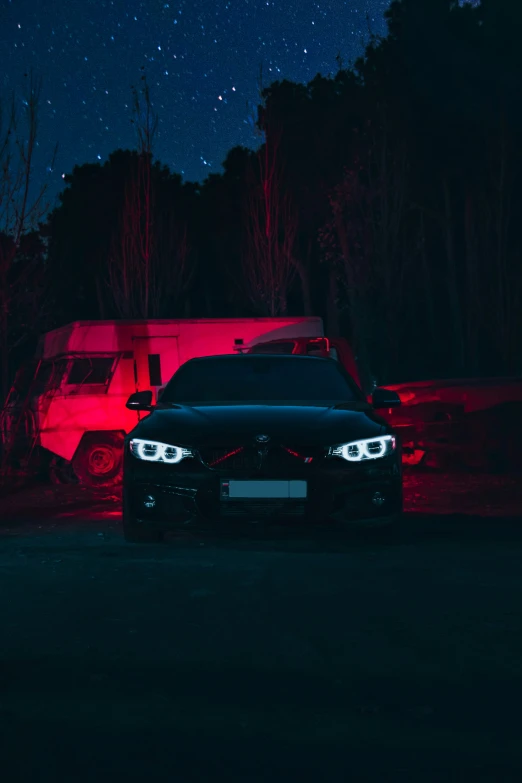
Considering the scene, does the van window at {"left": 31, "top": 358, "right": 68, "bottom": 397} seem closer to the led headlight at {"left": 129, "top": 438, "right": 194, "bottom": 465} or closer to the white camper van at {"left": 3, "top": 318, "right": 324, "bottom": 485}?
the white camper van at {"left": 3, "top": 318, "right": 324, "bottom": 485}

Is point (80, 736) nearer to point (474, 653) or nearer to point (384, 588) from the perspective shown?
point (474, 653)

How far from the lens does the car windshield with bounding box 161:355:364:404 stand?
33.6ft

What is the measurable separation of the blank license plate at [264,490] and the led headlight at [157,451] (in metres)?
0.40

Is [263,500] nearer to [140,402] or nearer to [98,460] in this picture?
[140,402]

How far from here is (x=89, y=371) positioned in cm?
1769

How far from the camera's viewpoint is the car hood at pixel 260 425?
29.0 feet

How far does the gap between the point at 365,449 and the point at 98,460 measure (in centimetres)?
909

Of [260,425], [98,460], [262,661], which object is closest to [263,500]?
[260,425]

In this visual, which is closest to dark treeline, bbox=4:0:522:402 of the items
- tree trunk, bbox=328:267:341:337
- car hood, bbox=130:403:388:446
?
tree trunk, bbox=328:267:341:337

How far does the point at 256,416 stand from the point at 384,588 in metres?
1.97

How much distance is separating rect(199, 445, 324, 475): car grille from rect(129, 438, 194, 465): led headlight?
202mm

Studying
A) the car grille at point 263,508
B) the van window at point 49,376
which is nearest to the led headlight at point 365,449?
the car grille at point 263,508

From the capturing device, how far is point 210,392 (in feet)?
33.8

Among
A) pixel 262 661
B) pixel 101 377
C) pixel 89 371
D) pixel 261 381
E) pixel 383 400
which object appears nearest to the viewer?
pixel 262 661
